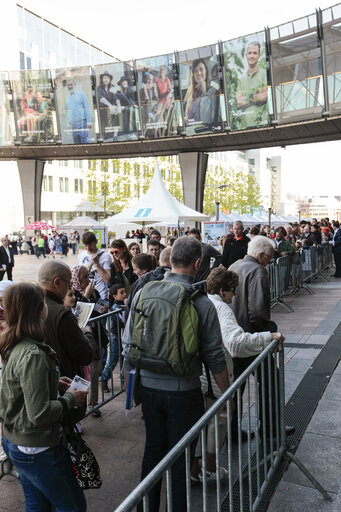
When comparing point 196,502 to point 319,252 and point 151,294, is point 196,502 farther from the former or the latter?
point 319,252

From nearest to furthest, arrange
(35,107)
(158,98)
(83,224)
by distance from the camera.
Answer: (158,98), (35,107), (83,224)

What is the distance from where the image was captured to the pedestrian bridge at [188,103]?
2705cm

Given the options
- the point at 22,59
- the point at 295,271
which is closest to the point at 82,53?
the point at 22,59

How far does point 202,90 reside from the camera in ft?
103

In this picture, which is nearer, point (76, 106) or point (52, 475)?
point (52, 475)

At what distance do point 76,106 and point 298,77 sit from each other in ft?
54.9

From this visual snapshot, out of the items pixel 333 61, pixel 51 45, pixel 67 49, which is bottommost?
pixel 333 61

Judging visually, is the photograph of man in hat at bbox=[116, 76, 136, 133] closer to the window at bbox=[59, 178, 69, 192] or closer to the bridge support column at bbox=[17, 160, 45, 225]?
the bridge support column at bbox=[17, 160, 45, 225]

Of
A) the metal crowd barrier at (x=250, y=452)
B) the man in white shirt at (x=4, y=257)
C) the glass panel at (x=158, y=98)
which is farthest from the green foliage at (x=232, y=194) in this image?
→ the metal crowd barrier at (x=250, y=452)

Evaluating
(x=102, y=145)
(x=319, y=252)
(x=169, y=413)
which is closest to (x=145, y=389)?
(x=169, y=413)

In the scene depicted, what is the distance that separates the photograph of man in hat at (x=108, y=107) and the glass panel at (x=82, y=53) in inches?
1692

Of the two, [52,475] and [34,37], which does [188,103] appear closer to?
[52,475]

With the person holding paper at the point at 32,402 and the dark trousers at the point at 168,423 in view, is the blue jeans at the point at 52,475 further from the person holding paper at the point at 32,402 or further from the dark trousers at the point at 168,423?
the dark trousers at the point at 168,423

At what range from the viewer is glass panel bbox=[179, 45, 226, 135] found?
100ft
